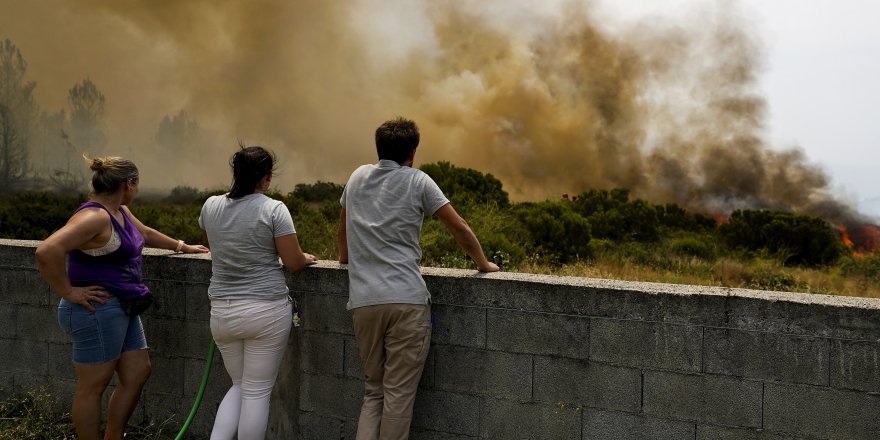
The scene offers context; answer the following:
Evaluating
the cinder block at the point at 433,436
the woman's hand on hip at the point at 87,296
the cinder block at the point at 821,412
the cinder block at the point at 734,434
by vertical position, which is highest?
the woman's hand on hip at the point at 87,296

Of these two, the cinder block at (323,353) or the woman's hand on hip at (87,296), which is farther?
the cinder block at (323,353)

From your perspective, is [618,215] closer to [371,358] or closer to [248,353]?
[371,358]

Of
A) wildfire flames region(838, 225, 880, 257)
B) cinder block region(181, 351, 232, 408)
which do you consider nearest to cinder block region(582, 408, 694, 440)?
cinder block region(181, 351, 232, 408)

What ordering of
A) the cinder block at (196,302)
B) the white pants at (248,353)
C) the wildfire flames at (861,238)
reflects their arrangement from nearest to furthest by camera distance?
the white pants at (248,353), the cinder block at (196,302), the wildfire flames at (861,238)

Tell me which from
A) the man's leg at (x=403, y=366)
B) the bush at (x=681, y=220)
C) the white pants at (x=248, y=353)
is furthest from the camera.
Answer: the bush at (x=681, y=220)

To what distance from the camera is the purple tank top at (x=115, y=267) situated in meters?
4.31

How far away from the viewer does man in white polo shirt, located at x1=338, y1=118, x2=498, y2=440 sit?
155 inches

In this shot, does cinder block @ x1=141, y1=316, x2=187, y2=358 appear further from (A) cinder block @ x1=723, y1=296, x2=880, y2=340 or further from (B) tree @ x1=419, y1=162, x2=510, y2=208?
(B) tree @ x1=419, y1=162, x2=510, y2=208

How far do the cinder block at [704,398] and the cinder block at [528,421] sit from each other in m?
0.39

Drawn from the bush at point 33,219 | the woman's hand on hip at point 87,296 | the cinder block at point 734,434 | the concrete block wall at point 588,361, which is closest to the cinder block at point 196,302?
the concrete block wall at point 588,361

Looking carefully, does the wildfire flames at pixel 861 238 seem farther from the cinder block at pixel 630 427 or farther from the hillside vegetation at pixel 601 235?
the cinder block at pixel 630 427

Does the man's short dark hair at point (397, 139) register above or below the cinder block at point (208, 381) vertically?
above

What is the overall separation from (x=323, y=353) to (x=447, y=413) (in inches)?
32.7

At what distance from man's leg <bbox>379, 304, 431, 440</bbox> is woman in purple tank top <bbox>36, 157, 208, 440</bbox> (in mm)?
1483
